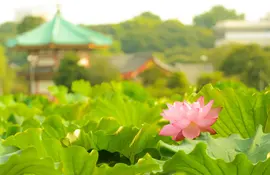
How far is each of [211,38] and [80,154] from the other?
52.0 m

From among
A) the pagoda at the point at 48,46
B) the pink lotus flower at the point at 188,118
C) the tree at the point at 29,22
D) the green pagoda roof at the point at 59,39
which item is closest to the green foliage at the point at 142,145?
the pink lotus flower at the point at 188,118

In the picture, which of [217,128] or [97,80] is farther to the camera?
[97,80]

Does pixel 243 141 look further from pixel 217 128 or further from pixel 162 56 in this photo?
pixel 162 56

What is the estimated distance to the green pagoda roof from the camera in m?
28.8

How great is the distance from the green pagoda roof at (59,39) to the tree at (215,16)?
109 feet

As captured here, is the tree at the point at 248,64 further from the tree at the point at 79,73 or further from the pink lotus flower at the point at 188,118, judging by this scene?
the pink lotus flower at the point at 188,118

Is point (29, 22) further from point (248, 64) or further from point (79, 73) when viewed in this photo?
point (248, 64)

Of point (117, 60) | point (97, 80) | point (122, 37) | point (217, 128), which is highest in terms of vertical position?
point (217, 128)

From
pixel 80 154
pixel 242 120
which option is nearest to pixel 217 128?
pixel 242 120

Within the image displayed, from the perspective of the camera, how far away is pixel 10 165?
57 centimetres

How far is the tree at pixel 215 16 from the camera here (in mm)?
63781

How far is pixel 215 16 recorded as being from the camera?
212ft

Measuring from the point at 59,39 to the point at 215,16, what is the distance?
36743 millimetres

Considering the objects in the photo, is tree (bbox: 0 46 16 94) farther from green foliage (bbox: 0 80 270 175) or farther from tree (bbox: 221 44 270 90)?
green foliage (bbox: 0 80 270 175)
